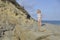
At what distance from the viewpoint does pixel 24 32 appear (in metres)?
15.2

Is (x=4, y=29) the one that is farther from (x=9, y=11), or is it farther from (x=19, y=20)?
(x=9, y=11)

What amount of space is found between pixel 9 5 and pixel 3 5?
932mm

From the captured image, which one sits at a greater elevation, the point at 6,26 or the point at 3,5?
the point at 3,5

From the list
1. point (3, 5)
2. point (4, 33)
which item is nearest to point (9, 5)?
point (3, 5)

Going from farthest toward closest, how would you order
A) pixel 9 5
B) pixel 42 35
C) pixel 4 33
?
pixel 9 5
pixel 4 33
pixel 42 35

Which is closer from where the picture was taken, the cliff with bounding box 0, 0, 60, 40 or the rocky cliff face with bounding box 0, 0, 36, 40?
the cliff with bounding box 0, 0, 60, 40

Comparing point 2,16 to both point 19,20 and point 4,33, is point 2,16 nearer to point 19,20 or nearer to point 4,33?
point 19,20

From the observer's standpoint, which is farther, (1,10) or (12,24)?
(1,10)

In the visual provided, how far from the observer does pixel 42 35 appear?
13078 mm

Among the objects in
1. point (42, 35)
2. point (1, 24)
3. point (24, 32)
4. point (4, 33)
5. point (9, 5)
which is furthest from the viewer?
point (9, 5)

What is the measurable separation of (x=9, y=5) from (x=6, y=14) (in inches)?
84.3

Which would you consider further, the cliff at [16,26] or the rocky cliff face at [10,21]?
the rocky cliff face at [10,21]

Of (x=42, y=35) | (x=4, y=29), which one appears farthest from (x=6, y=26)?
(x=42, y=35)

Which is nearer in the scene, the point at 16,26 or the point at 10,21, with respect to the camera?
the point at 16,26
